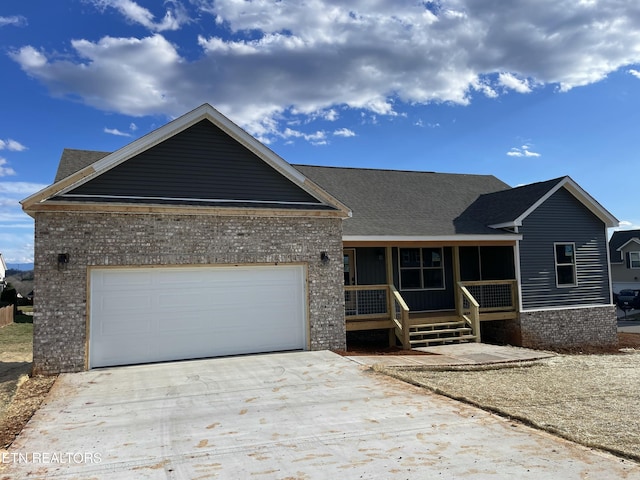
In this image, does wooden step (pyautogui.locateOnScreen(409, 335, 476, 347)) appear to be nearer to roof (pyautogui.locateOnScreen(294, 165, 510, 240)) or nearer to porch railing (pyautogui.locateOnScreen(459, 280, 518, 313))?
porch railing (pyautogui.locateOnScreen(459, 280, 518, 313))

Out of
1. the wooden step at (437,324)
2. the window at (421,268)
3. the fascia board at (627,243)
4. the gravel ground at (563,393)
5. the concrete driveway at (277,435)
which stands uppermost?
the fascia board at (627,243)

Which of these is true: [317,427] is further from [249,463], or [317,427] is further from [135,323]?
[135,323]

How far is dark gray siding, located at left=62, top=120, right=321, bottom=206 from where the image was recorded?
11109 millimetres

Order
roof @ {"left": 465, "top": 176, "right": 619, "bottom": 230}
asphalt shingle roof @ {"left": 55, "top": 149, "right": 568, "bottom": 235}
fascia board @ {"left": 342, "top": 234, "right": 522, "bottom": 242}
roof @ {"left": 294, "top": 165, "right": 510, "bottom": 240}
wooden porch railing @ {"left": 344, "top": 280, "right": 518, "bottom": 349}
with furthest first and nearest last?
roof @ {"left": 465, "top": 176, "right": 619, "bottom": 230}, roof @ {"left": 294, "top": 165, "right": 510, "bottom": 240}, asphalt shingle roof @ {"left": 55, "top": 149, "right": 568, "bottom": 235}, wooden porch railing @ {"left": 344, "top": 280, "right": 518, "bottom": 349}, fascia board @ {"left": 342, "top": 234, "right": 522, "bottom": 242}

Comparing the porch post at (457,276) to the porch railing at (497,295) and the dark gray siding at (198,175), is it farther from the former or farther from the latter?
the dark gray siding at (198,175)

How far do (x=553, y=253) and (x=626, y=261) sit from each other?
94.7 feet

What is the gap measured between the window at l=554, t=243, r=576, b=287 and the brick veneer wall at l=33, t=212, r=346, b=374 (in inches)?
343

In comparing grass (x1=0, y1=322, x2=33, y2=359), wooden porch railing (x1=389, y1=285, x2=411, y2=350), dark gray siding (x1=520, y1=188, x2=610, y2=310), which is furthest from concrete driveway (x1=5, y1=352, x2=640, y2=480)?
dark gray siding (x1=520, y1=188, x2=610, y2=310)

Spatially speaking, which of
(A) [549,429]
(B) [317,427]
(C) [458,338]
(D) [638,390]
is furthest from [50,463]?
(C) [458,338]

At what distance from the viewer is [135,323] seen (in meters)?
11.0

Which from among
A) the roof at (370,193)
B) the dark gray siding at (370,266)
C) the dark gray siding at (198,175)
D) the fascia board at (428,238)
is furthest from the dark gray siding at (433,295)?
the dark gray siding at (198,175)

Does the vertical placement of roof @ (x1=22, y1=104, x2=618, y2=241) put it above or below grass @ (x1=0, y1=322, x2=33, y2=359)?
above

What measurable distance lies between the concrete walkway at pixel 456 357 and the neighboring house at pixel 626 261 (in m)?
32.5

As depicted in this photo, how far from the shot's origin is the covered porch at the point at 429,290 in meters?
14.5
